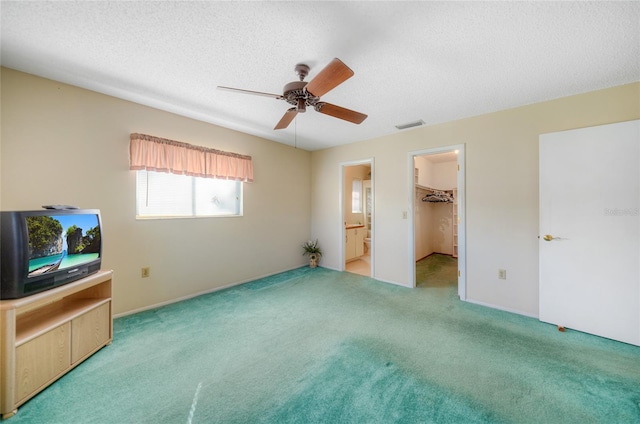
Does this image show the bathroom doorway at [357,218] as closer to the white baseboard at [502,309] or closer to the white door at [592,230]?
the white baseboard at [502,309]

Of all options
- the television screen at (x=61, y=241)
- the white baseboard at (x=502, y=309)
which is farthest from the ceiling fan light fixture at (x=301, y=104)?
the white baseboard at (x=502, y=309)

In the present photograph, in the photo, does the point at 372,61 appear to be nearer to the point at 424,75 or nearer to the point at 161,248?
the point at 424,75

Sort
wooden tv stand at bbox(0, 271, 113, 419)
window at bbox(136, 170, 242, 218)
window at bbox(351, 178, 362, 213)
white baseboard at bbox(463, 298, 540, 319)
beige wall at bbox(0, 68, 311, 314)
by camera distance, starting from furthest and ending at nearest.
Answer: window at bbox(351, 178, 362, 213) → window at bbox(136, 170, 242, 218) → white baseboard at bbox(463, 298, 540, 319) → beige wall at bbox(0, 68, 311, 314) → wooden tv stand at bbox(0, 271, 113, 419)

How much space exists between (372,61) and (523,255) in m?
2.87

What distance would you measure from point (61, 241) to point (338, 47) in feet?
8.88

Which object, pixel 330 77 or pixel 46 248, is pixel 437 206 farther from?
pixel 46 248

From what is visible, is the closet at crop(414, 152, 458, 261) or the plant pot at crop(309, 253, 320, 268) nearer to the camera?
the plant pot at crop(309, 253, 320, 268)

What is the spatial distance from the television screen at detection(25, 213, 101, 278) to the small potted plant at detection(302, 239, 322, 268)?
3409 mm

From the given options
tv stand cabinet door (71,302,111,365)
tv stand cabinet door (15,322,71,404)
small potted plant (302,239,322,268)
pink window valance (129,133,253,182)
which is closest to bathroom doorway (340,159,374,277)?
small potted plant (302,239,322,268)

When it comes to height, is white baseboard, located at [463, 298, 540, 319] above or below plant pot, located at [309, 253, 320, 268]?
below

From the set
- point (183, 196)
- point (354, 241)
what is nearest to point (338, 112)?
point (183, 196)

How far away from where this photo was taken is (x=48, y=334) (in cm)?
166

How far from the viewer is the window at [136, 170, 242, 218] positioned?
9.74ft

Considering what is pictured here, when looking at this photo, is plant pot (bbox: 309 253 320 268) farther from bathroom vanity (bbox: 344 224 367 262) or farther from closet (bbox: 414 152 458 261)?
closet (bbox: 414 152 458 261)
